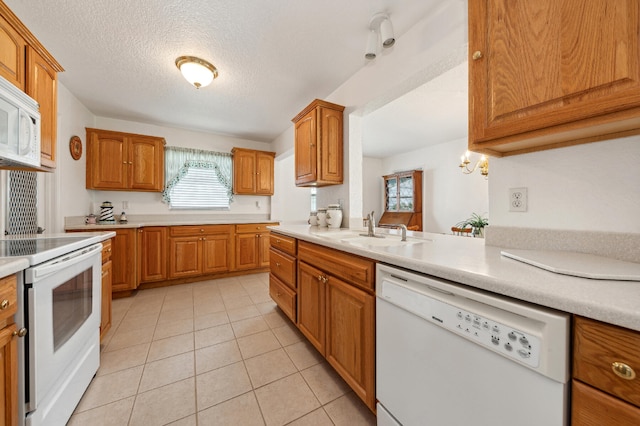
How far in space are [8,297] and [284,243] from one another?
156cm

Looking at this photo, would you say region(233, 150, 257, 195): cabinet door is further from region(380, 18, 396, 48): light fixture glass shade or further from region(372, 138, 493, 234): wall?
region(372, 138, 493, 234): wall

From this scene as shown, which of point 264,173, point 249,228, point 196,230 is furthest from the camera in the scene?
point 264,173

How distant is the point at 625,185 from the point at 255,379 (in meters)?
2.07

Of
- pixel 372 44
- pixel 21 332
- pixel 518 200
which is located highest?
pixel 372 44

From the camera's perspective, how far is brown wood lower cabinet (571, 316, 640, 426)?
0.47 m

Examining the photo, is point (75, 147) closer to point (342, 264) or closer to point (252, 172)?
point (252, 172)

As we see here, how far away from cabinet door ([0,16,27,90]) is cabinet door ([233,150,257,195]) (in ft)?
8.69

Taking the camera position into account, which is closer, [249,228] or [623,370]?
[623,370]

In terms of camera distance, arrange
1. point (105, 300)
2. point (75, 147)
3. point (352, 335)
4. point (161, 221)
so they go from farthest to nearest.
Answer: point (161, 221)
point (75, 147)
point (105, 300)
point (352, 335)

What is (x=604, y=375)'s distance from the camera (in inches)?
20.0

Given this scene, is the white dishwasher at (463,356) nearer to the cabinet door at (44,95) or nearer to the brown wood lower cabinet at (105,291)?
the brown wood lower cabinet at (105,291)

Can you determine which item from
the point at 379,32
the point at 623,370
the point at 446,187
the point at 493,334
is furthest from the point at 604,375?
the point at 446,187

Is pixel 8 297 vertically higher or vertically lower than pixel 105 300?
higher

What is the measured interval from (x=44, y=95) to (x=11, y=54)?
13.0 inches
